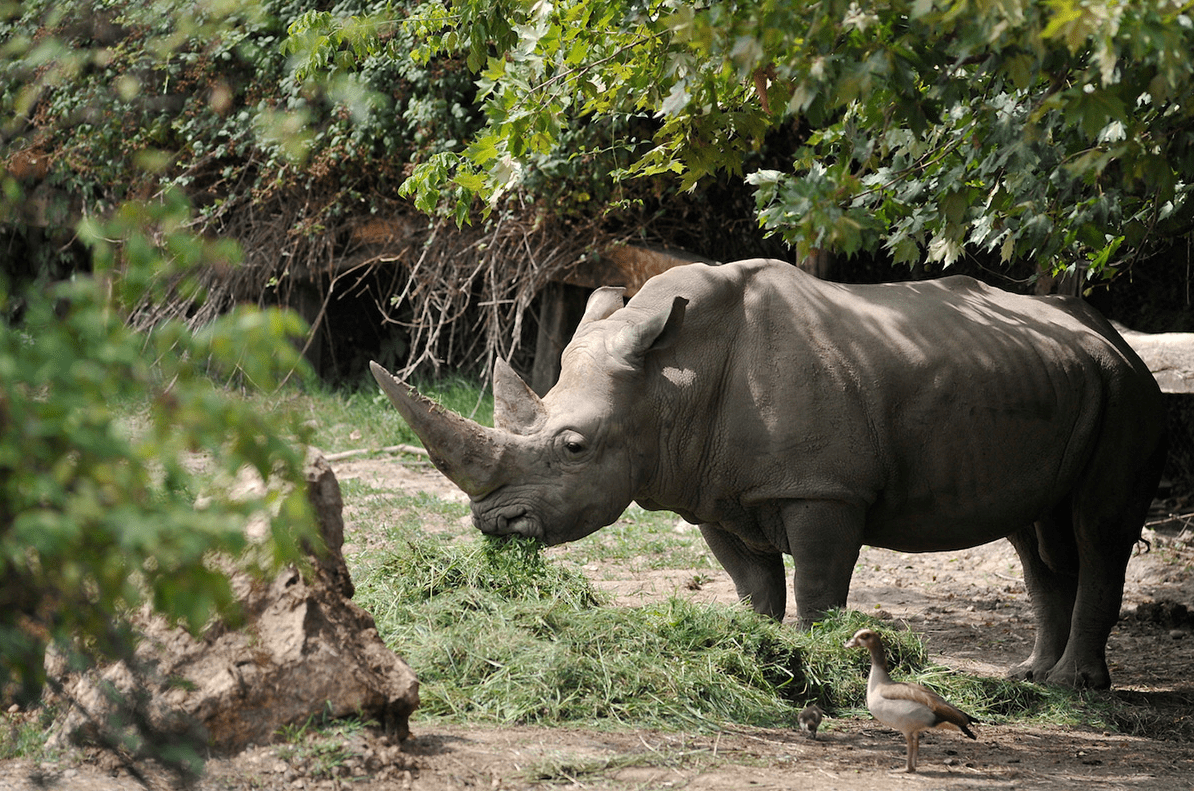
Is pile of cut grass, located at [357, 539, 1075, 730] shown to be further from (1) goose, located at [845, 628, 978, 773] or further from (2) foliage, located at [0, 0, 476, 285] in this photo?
(2) foliage, located at [0, 0, 476, 285]

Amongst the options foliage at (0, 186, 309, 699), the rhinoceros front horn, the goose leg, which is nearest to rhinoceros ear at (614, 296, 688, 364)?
the rhinoceros front horn

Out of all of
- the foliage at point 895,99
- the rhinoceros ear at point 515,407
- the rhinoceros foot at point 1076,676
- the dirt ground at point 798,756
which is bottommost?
the rhinoceros foot at point 1076,676

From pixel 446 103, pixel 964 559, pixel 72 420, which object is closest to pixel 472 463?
pixel 72 420

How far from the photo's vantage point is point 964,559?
8875mm

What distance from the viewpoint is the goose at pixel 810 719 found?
446 centimetres

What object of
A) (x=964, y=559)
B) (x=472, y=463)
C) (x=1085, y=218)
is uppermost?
(x=1085, y=218)

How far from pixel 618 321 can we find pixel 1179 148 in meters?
2.42

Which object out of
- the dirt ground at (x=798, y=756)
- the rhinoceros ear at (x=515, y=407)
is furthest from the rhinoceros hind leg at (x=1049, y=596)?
the rhinoceros ear at (x=515, y=407)

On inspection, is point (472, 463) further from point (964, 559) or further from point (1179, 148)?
point (964, 559)

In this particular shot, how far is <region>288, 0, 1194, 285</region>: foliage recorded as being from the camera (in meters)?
3.49

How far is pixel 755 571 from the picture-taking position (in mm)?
5949

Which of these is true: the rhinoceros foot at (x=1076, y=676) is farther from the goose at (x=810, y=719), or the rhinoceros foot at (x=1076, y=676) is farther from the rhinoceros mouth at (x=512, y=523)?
the rhinoceros mouth at (x=512, y=523)

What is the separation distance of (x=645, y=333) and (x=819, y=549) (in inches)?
47.4

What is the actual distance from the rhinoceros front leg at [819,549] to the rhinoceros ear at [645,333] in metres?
0.92
